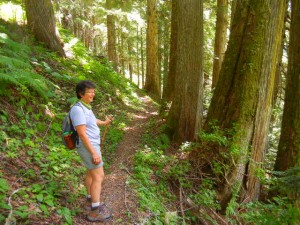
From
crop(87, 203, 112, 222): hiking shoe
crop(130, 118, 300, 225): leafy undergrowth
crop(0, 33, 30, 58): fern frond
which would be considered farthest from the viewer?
crop(0, 33, 30, 58): fern frond

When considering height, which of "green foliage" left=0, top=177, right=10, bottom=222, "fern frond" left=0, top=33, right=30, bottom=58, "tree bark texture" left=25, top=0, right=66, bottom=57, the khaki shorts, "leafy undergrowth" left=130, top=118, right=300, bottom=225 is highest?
"tree bark texture" left=25, top=0, right=66, bottom=57

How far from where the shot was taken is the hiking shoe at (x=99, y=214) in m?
3.96

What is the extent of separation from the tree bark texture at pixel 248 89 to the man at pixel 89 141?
291 cm

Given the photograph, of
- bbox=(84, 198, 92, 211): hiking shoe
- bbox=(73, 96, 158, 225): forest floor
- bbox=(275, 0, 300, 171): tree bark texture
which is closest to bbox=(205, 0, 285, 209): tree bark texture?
bbox=(275, 0, 300, 171): tree bark texture

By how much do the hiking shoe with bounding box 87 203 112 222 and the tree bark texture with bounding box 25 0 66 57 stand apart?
24.0 feet

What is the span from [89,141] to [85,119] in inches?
11.8

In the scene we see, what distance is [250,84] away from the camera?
5961 millimetres

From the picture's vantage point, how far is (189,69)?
25.4ft

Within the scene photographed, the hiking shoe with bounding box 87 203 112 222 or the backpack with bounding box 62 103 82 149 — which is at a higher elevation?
the backpack with bounding box 62 103 82 149

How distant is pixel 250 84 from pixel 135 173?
3.05 metres

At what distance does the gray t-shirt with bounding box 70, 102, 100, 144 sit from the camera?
3713mm

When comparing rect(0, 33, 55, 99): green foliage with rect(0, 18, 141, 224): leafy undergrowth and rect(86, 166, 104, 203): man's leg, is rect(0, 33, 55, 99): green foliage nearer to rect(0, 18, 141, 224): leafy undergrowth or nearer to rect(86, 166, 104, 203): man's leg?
rect(0, 18, 141, 224): leafy undergrowth

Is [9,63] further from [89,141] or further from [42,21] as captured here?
[42,21]

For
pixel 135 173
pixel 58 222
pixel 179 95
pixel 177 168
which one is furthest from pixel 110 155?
pixel 58 222
